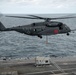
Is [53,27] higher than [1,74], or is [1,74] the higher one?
[53,27]

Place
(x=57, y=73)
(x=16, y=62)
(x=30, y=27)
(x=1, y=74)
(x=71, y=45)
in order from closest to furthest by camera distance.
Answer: (x=30, y=27) < (x=1, y=74) < (x=57, y=73) < (x=16, y=62) < (x=71, y=45)

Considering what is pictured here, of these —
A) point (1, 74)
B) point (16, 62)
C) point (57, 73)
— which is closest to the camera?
point (1, 74)

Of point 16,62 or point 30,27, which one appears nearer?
point 30,27

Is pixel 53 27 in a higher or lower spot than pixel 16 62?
higher

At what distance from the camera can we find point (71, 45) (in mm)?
119188

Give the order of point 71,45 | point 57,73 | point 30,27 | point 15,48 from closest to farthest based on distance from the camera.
Result: point 30,27 → point 57,73 → point 15,48 → point 71,45

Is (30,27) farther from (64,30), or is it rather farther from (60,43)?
(60,43)

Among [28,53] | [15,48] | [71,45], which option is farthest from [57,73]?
[71,45]

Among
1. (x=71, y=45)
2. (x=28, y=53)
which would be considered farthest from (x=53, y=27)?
(x=71, y=45)

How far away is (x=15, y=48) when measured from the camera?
354ft

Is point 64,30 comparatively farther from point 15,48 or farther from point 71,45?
point 71,45

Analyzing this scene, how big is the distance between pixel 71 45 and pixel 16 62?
5674 centimetres

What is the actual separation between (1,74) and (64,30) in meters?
19.7

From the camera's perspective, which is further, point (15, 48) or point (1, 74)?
point (15, 48)
